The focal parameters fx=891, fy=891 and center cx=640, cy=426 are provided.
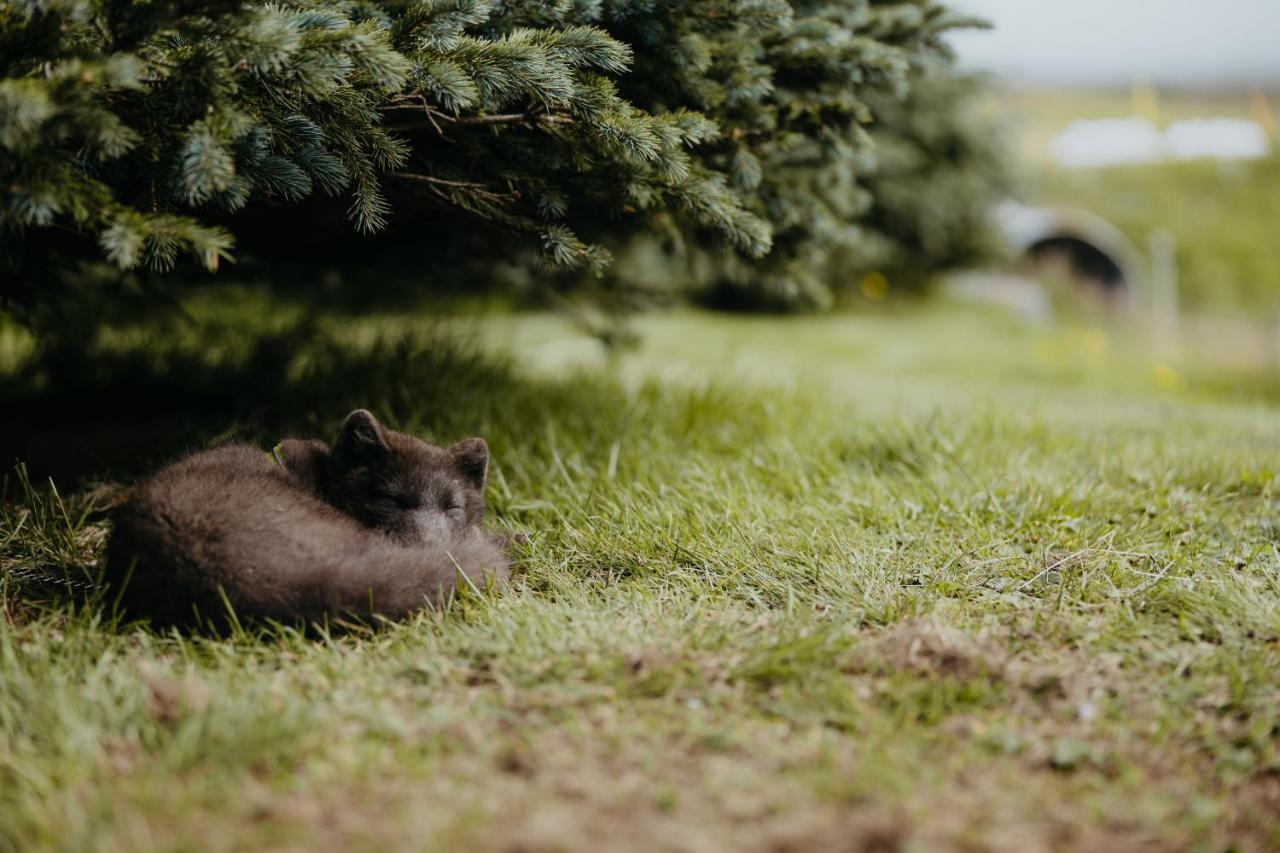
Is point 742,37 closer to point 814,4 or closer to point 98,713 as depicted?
point 814,4

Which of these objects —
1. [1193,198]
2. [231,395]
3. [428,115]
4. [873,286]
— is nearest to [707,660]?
[428,115]

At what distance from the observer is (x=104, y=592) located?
98.1 inches

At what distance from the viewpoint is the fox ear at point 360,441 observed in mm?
3070

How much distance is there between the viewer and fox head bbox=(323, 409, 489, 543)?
2.98 m

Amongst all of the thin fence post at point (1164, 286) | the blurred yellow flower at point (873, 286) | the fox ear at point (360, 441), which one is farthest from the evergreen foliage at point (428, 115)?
the thin fence post at point (1164, 286)

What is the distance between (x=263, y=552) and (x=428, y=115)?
4.75 feet

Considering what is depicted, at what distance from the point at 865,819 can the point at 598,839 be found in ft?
1.63

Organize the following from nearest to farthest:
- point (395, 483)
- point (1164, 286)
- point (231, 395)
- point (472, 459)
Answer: point (395, 483)
point (472, 459)
point (231, 395)
point (1164, 286)

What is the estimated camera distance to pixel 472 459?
3.26 meters

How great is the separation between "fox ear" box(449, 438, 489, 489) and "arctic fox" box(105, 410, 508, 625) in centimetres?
37

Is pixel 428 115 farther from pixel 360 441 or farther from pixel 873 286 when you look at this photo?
pixel 873 286

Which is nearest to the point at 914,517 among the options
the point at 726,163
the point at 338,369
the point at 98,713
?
the point at 726,163

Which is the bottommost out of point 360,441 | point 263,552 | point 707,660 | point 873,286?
point 707,660

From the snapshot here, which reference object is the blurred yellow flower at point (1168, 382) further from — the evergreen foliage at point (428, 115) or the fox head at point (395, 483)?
the fox head at point (395, 483)
